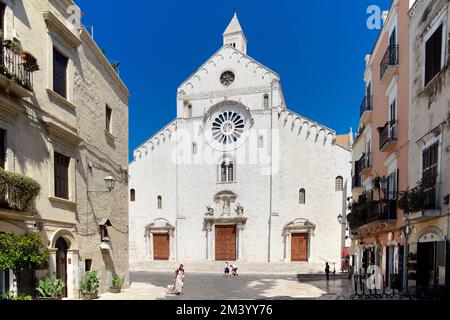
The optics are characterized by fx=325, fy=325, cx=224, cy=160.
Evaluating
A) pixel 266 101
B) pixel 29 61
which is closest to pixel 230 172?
pixel 266 101

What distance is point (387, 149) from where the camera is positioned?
1268 centimetres

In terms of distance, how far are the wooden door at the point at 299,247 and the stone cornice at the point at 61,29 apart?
76.9ft

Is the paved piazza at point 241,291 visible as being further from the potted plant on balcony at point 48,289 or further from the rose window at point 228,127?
the rose window at point 228,127

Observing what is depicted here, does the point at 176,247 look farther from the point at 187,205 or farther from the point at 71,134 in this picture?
the point at 71,134

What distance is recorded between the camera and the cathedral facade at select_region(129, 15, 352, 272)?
93.2ft

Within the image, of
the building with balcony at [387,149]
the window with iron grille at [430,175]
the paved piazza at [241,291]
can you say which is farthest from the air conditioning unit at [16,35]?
the building with balcony at [387,149]

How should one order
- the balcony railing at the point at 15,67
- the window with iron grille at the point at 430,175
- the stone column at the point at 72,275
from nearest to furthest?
the balcony railing at the point at 15,67
the window with iron grille at the point at 430,175
the stone column at the point at 72,275

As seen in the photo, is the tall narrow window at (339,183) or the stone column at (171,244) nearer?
the tall narrow window at (339,183)

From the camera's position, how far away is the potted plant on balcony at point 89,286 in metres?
10.6

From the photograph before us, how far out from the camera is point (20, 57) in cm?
782

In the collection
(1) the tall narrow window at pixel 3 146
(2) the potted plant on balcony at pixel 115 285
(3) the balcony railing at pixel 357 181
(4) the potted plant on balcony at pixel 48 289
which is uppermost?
(1) the tall narrow window at pixel 3 146

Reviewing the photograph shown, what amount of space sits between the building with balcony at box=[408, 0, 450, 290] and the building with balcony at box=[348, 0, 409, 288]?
0.95 metres

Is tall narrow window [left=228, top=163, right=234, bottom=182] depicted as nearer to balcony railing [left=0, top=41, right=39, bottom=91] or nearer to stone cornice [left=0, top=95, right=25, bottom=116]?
balcony railing [left=0, top=41, right=39, bottom=91]
